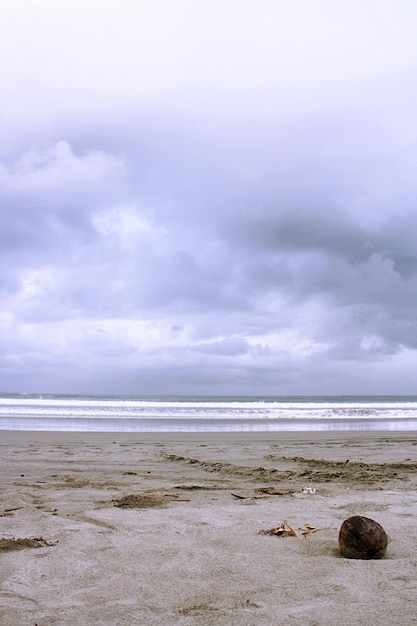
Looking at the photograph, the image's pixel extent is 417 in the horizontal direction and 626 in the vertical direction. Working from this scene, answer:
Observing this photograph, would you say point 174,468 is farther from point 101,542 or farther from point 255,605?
point 255,605

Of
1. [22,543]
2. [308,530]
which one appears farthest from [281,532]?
[22,543]

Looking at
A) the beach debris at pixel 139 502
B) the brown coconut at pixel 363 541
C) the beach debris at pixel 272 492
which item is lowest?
the beach debris at pixel 272 492

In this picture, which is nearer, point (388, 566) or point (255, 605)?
point (255, 605)

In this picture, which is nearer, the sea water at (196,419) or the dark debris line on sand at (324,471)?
Answer: the dark debris line on sand at (324,471)

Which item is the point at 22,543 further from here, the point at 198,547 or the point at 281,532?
the point at 281,532

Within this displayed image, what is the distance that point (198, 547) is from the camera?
403 cm

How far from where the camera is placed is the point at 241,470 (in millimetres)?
8484

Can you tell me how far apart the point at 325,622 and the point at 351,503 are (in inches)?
123

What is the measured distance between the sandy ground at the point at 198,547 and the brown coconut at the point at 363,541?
0.14m

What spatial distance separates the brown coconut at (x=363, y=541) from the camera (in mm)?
3781

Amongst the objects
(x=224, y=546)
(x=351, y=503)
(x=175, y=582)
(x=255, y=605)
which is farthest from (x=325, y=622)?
(x=351, y=503)

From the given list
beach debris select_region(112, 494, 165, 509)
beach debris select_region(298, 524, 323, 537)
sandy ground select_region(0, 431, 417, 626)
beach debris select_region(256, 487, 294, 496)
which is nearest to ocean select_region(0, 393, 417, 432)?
sandy ground select_region(0, 431, 417, 626)

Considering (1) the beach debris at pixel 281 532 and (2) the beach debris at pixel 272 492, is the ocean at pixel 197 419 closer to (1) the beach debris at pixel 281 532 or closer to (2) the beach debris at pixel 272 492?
(2) the beach debris at pixel 272 492

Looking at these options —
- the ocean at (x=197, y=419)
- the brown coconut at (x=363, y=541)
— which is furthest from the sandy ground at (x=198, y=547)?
the ocean at (x=197, y=419)
